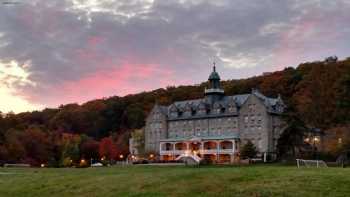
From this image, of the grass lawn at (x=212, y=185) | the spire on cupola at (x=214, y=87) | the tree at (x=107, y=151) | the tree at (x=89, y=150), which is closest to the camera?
the grass lawn at (x=212, y=185)

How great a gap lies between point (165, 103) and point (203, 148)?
4595cm

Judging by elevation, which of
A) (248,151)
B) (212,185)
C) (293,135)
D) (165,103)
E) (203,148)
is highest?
(165,103)

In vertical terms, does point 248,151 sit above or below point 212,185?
above

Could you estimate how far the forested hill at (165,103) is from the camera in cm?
7156

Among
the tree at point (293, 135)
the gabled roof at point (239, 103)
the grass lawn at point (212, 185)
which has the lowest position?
the grass lawn at point (212, 185)

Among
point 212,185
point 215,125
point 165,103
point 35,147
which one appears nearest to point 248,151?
point 215,125

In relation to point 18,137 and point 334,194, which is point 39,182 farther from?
point 18,137

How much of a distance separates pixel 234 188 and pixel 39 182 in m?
15.2

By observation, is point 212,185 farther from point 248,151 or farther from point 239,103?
point 239,103

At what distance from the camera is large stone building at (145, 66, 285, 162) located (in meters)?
87.3

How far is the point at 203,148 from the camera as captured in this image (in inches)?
3664

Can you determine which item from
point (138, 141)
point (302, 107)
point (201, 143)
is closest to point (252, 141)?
point (201, 143)

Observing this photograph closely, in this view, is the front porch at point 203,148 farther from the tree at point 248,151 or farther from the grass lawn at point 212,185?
the grass lawn at point 212,185

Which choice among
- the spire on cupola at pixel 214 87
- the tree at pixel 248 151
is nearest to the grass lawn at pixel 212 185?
the tree at pixel 248 151
